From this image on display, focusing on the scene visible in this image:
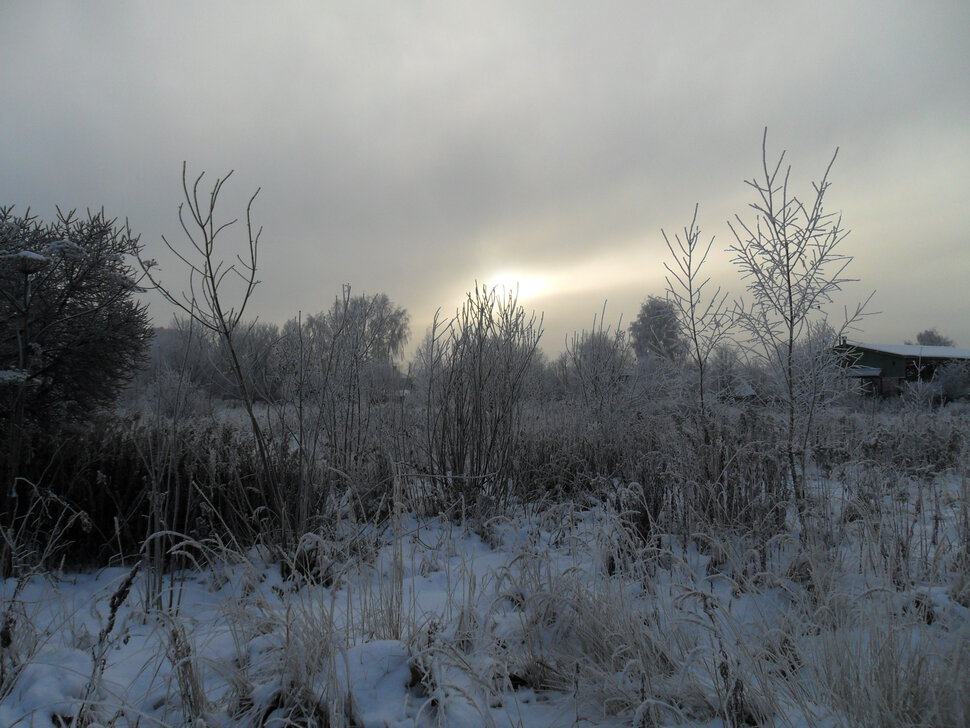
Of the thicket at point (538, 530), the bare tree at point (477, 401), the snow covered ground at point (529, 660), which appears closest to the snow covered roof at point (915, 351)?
the thicket at point (538, 530)

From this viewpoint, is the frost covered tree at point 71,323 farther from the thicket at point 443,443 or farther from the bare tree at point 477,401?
the bare tree at point 477,401

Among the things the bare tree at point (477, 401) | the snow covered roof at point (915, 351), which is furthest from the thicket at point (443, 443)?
the snow covered roof at point (915, 351)

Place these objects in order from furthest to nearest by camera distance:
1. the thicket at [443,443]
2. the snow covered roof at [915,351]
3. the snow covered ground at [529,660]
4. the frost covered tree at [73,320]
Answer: the snow covered roof at [915,351]
the frost covered tree at [73,320]
the thicket at [443,443]
the snow covered ground at [529,660]

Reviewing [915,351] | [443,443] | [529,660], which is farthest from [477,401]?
[915,351]

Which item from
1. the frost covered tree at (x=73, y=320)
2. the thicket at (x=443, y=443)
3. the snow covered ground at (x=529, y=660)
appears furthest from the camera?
the frost covered tree at (x=73, y=320)

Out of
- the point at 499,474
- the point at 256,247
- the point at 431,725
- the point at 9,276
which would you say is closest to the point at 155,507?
the point at 256,247

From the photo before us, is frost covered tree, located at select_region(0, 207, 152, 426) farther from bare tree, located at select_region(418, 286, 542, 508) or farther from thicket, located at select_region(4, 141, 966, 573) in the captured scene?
bare tree, located at select_region(418, 286, 542, 508)

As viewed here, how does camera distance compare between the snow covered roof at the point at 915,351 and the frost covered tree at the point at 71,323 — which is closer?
the frost covered tree at the point at 71,323

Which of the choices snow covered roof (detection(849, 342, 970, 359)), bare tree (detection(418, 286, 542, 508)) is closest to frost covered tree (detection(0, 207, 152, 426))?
bare tree (detection(418, 286, 542, 508))

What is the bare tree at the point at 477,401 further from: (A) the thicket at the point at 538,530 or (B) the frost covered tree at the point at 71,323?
(B) the frost covered tree at the point at 71,323

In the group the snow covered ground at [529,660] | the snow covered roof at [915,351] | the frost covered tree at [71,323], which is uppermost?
the snow covered roof at [915,351]

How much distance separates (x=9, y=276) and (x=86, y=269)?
1.92ft

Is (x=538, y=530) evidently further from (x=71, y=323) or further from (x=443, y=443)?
(x=71, y=323)

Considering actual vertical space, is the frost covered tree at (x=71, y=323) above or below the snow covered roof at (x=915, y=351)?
below
